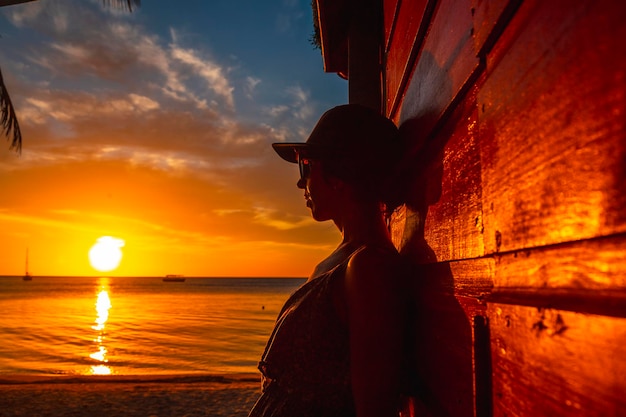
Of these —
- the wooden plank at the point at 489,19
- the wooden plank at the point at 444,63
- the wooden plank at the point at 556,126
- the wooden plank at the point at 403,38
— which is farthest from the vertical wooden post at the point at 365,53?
the wooden plank at the point at 556,126

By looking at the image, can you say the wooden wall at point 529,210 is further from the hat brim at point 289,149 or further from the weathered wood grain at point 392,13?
the weathered wood grain at point 392,13

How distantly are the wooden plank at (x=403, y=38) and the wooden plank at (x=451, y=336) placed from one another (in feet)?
3.22

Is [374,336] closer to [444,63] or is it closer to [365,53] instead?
[444,63]

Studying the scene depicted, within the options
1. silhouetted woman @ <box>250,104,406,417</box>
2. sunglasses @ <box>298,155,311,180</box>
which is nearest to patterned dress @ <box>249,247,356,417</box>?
silhouetted woman @ <box>250,104,406,417</box>

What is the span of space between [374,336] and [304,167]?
101 centimetres

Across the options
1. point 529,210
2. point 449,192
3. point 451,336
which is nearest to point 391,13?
point 449,192

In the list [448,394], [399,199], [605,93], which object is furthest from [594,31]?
[399,199]

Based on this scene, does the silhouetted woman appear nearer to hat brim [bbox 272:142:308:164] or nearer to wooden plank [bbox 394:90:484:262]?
hat brim [bbox 272:142:308:164]

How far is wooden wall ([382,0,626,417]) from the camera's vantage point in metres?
0.53

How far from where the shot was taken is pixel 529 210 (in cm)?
75

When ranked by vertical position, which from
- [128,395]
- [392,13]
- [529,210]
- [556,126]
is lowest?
[128,395]

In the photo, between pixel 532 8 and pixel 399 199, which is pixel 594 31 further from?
pixel 399 199

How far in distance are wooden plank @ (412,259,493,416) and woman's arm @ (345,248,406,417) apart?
0.43 ft

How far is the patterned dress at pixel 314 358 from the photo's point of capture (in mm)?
1687
